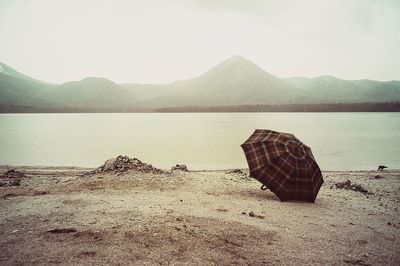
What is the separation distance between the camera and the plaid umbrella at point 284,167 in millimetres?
9430

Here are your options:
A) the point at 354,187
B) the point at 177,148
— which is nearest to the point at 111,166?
the point at 354,187

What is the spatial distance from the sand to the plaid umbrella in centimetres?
44

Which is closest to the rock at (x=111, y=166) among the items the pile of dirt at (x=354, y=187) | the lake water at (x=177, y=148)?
the pile of dirt at (x=354, y=187)

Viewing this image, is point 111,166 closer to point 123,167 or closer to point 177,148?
point 123,167

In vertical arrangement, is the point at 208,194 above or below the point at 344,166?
above

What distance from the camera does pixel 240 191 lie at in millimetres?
11383

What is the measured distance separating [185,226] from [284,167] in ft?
11.5

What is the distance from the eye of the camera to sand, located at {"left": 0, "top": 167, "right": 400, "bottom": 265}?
19.7 feet

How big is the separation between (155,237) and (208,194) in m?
4.27

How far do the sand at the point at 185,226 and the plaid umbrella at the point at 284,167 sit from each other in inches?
17.1

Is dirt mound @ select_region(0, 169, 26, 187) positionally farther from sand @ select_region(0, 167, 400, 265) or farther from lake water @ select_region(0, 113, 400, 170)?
lake water @ select_region(0, 113, 400, 170)

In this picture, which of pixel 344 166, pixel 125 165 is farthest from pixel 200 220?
pixel 344 166

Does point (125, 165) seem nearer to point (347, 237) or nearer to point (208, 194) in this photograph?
point (208, 194)

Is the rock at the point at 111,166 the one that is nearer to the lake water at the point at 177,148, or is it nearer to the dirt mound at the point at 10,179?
the dirt mound at the point at 10,179
